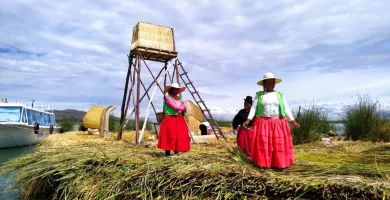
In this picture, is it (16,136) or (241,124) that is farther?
(16,136)

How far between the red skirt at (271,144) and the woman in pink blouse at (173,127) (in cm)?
189

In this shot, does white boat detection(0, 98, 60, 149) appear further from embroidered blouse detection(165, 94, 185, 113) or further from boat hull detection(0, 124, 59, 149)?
embroidered blouse detection(165, 94, 185, 113)

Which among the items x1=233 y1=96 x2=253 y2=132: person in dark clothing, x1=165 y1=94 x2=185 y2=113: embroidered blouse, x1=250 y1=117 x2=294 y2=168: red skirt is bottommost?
x1=250 y1=117 x2=294 y2=168: red skirt

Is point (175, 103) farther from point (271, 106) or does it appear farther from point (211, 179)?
point (211, 179)

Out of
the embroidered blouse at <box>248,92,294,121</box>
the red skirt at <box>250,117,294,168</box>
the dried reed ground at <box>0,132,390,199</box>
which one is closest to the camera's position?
the dried reed ground at <box>0,132,390,199</box>

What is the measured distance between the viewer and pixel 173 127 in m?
6.25

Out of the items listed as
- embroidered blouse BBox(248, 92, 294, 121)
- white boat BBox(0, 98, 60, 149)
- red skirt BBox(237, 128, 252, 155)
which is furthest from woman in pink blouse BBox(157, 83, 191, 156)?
white boat BBox(0, 98, 60, 149)

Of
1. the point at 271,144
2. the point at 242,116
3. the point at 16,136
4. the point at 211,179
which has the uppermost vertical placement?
the point at 242,116

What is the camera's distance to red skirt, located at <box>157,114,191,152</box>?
6.18m

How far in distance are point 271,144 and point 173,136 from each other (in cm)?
217

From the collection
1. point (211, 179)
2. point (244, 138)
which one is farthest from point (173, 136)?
point (211, 179)

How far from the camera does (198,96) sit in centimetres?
1114

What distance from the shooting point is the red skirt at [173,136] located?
20.3 feet

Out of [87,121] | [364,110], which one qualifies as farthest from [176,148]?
[87,121]
